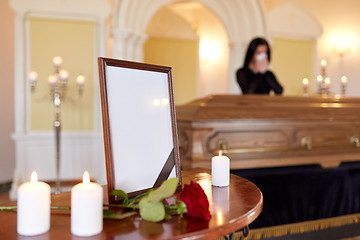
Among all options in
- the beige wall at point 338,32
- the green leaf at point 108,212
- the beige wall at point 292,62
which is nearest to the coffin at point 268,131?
the green leaf at point 108,212

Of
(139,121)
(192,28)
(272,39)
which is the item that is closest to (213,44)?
(192,28)

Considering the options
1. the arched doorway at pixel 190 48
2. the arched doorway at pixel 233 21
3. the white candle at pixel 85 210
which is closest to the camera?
the white candle at pixel 85 210

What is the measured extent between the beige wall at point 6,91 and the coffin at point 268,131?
4013 mm

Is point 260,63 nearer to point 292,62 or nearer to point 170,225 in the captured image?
point 170,225

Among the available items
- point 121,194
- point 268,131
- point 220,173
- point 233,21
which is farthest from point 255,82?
point 233,21

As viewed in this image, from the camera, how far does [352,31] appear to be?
743 centimetres

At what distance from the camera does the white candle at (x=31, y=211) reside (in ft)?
2.42

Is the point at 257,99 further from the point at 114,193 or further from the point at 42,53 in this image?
the point at 42,53

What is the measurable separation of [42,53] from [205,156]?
367 centimetres

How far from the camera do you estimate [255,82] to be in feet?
11.4

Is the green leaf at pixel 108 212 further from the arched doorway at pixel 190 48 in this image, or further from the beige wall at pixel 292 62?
the arched doorway at pixel 190 48

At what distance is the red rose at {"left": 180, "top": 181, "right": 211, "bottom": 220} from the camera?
819 millimetres

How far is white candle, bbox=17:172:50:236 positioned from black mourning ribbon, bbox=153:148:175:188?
363mm

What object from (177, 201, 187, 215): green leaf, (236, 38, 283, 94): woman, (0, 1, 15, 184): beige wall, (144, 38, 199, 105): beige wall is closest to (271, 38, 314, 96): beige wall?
(144, 38, 199, 105): beige wall
